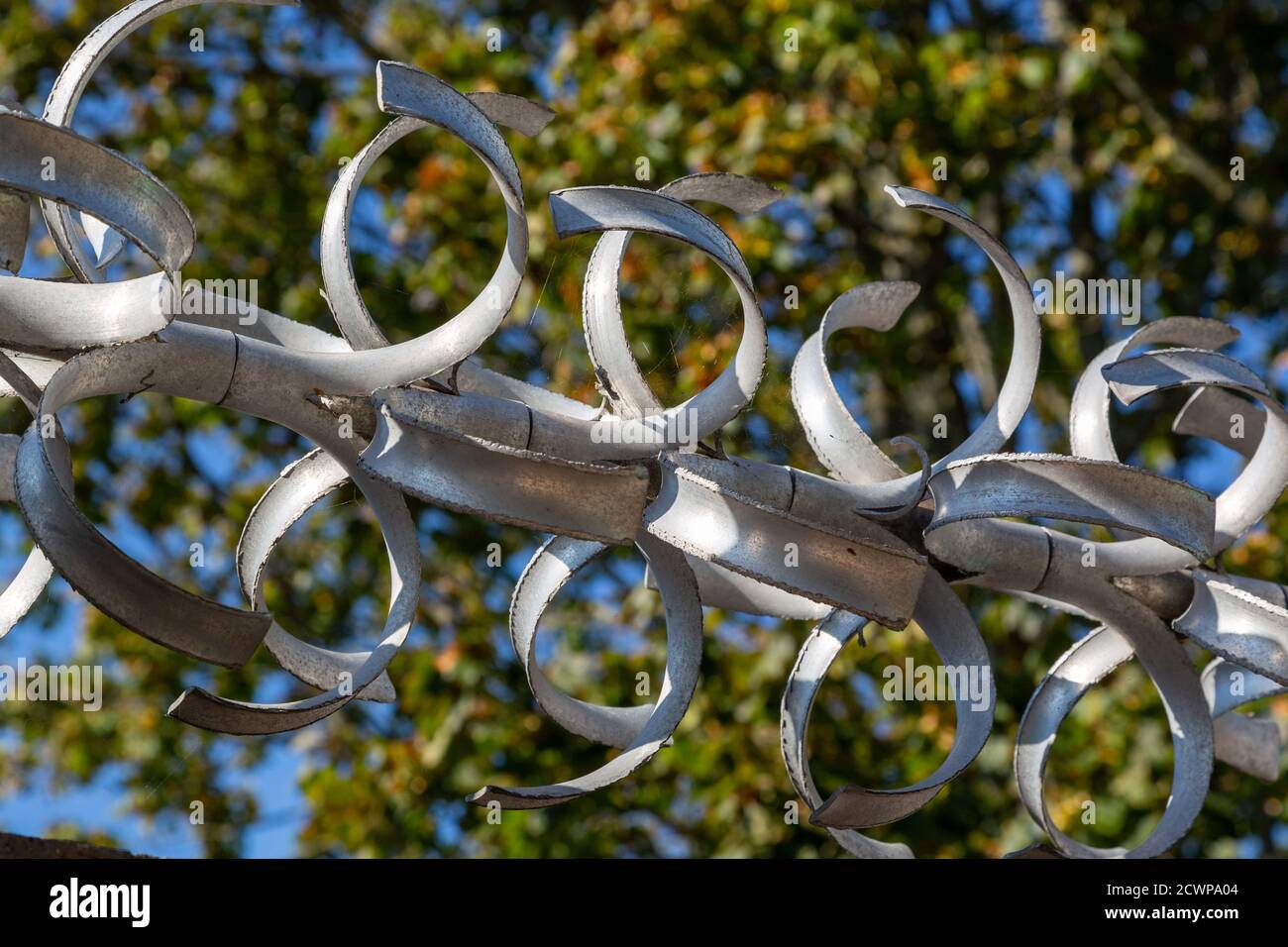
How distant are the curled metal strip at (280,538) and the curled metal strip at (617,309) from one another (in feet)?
1.01

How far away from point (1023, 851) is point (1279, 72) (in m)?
7.05

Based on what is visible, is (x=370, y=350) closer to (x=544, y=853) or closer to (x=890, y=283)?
(x=890, y=283)

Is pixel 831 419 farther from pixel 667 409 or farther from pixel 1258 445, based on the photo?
pixel 1258 445

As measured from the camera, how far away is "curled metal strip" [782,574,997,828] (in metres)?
1.83

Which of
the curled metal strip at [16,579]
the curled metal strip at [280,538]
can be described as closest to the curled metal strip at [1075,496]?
the curled metal strip at [280,538]

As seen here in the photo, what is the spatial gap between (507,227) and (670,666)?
522 millimetres

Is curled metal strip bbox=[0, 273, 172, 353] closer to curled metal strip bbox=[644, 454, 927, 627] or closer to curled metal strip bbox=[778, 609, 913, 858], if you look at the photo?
curled metal strip bbox=[644, 454, 927, 627]

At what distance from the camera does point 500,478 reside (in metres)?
1.62

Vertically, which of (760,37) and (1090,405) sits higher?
(760,37)

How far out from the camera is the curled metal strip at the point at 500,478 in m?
1.62

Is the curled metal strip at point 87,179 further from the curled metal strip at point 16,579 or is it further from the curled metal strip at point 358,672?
the curled metal strip at point 358,672
